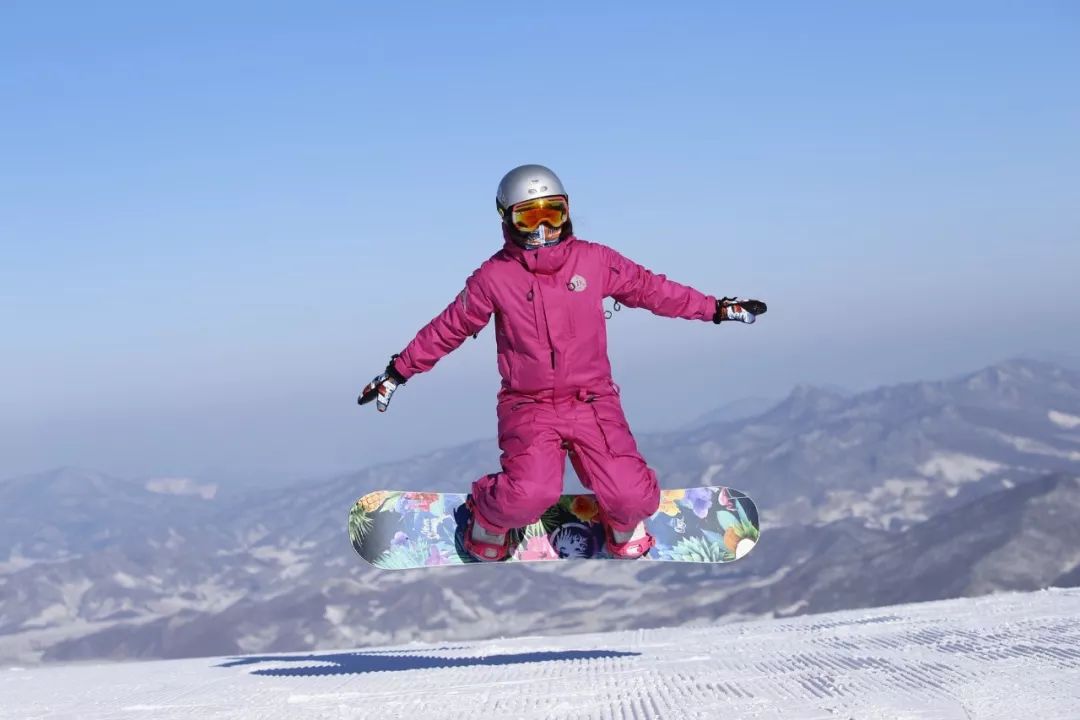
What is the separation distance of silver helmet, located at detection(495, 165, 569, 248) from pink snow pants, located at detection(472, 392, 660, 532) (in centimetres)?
138

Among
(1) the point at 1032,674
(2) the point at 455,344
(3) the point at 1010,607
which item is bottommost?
(3) the point at 1010,607

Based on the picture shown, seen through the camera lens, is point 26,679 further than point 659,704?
Yes

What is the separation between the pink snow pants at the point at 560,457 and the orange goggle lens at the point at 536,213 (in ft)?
4.94

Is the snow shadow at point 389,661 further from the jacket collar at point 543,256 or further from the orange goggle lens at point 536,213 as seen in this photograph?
the orange goggle lens at point 536,213

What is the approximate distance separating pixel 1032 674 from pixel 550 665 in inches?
160

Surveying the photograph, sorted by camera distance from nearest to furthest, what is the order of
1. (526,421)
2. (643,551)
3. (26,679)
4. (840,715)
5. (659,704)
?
1. (840,715)
2. (659,704)
3. (526,421)
4. (643,551)
5. (26,679)

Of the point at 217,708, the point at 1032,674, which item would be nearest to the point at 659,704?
the point at 1032,674

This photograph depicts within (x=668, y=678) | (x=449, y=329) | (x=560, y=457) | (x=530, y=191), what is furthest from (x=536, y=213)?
(x=668, y=678)

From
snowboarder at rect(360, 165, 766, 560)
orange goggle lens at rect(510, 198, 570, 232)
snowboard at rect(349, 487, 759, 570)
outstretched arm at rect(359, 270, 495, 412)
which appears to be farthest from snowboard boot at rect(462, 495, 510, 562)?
orange goggle lens at rect(510, 198, 570, 232)

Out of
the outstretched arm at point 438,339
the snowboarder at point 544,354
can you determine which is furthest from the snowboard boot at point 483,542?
the outstretched arm at point 438,339

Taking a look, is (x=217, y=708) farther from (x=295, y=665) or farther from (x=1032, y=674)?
(x=1032, y=674)

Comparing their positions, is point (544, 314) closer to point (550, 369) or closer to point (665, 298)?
point (550, 369)

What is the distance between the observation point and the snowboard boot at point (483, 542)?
1079 centimetres

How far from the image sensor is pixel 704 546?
11336mm
